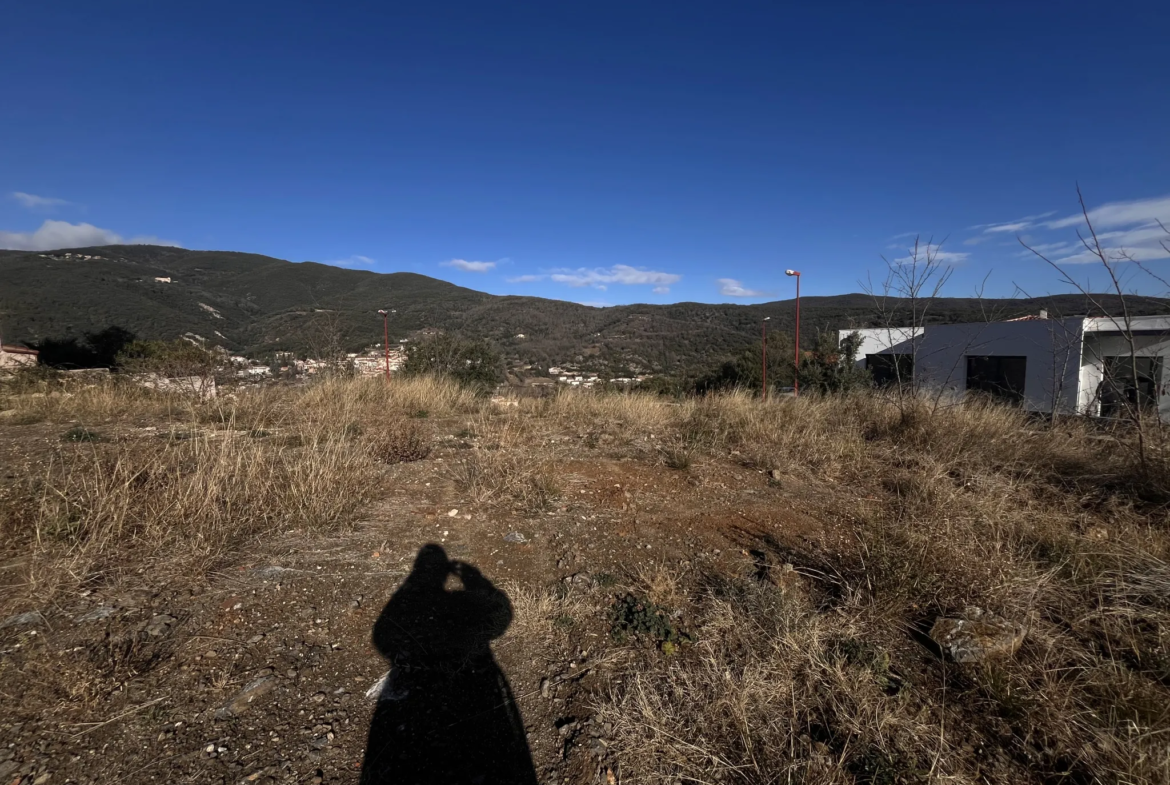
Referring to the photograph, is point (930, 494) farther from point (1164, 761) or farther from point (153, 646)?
point (153, 646)

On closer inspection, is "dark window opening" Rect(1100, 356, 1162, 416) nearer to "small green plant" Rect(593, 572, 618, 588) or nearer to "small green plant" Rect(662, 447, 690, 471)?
"small green plant" Rect(662, 447, 690, 471)

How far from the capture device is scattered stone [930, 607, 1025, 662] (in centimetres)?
195

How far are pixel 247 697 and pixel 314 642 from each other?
0.34 m

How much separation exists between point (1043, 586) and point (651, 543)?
1969 millimetres

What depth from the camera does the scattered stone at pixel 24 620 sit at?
80.2 inches

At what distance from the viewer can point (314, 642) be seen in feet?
6.84

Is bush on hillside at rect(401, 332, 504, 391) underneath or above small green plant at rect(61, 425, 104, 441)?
above

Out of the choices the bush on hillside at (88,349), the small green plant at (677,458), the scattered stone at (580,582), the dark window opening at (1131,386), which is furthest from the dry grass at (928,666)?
the bush on hillside at (88,349)

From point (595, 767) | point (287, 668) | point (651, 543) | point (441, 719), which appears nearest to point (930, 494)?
point (651, 543)

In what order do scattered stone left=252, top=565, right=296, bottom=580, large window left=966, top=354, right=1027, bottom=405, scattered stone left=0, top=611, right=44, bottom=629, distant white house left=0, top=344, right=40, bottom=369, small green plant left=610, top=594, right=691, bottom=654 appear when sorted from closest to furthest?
scattered stone left=0, top=611, right=44, bottom=629
small green plant left=610, top=594, right=691, bottom=654
scattered stone left=252, top=565, right=296, bottom=580
distant white house left=0, top=344, right=40, bottom=369
large window left=966, top=354, right=1027, bottom=405

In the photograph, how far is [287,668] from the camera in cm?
192

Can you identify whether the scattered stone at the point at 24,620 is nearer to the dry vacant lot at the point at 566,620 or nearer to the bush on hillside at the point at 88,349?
the dry vacant lot at the point at 566,620

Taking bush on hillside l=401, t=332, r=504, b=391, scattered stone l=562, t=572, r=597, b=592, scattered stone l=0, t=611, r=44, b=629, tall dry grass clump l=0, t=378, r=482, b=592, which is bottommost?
scattered stone l=562, t=572, r=597, b=592

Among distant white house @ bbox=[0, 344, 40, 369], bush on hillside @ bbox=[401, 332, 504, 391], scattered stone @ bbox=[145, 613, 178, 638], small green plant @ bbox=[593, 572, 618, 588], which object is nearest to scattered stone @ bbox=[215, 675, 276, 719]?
scattered stone @ bbox=[145, 613, 178, 638]
